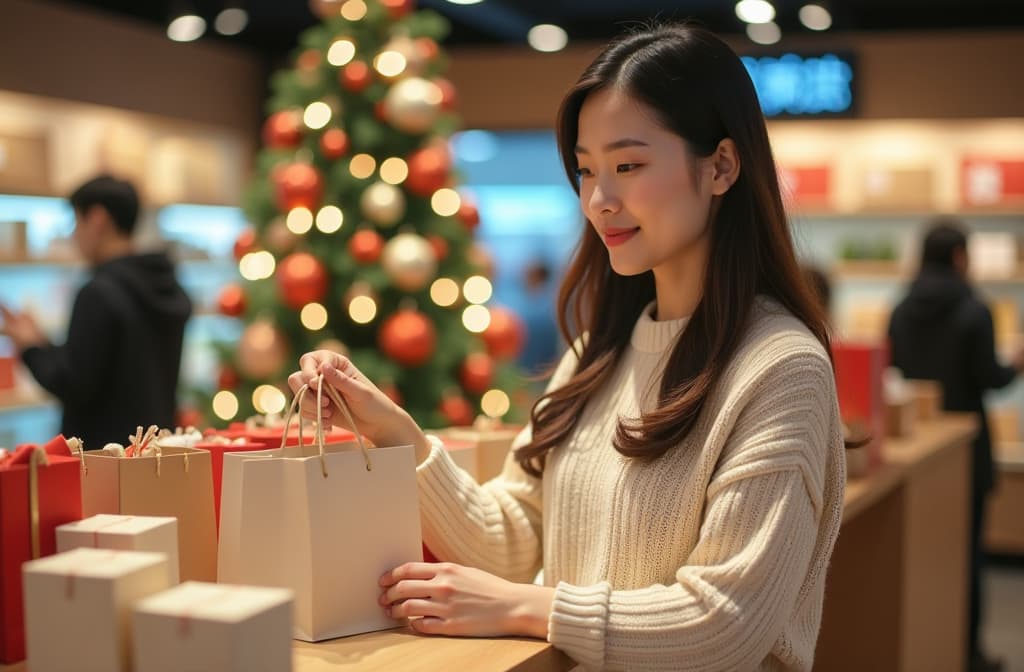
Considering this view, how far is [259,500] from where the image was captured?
1628 mm

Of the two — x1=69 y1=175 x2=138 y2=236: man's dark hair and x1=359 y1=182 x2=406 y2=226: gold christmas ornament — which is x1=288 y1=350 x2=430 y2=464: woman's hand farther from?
x1=359 y1=182 x2=406 y2=226: gold christmas ornament

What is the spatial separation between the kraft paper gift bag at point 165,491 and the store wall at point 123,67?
4.84 m

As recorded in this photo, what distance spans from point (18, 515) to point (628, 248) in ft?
3.04

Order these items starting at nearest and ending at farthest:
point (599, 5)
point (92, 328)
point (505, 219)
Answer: point (92, 328)
point (599, 5)
point (505, 219)

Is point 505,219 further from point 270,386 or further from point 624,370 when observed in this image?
point 624,370

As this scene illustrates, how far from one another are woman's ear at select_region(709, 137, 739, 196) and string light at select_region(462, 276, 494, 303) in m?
2.94

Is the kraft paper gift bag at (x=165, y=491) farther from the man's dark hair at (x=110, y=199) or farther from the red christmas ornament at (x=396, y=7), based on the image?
the red christmas ornament at (x=396, y=7)

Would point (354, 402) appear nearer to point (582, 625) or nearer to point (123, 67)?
point (582, 625)

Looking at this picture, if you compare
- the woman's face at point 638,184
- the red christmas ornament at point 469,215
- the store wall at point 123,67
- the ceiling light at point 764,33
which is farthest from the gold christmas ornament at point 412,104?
the ceiling light at point 764,33

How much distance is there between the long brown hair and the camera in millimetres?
1823

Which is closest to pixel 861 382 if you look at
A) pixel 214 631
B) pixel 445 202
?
pixel 445 202

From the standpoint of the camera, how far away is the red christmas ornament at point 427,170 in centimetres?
459

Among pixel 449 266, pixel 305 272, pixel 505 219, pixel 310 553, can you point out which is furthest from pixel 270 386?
pixel 505 219

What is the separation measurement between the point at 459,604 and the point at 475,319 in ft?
10.2
